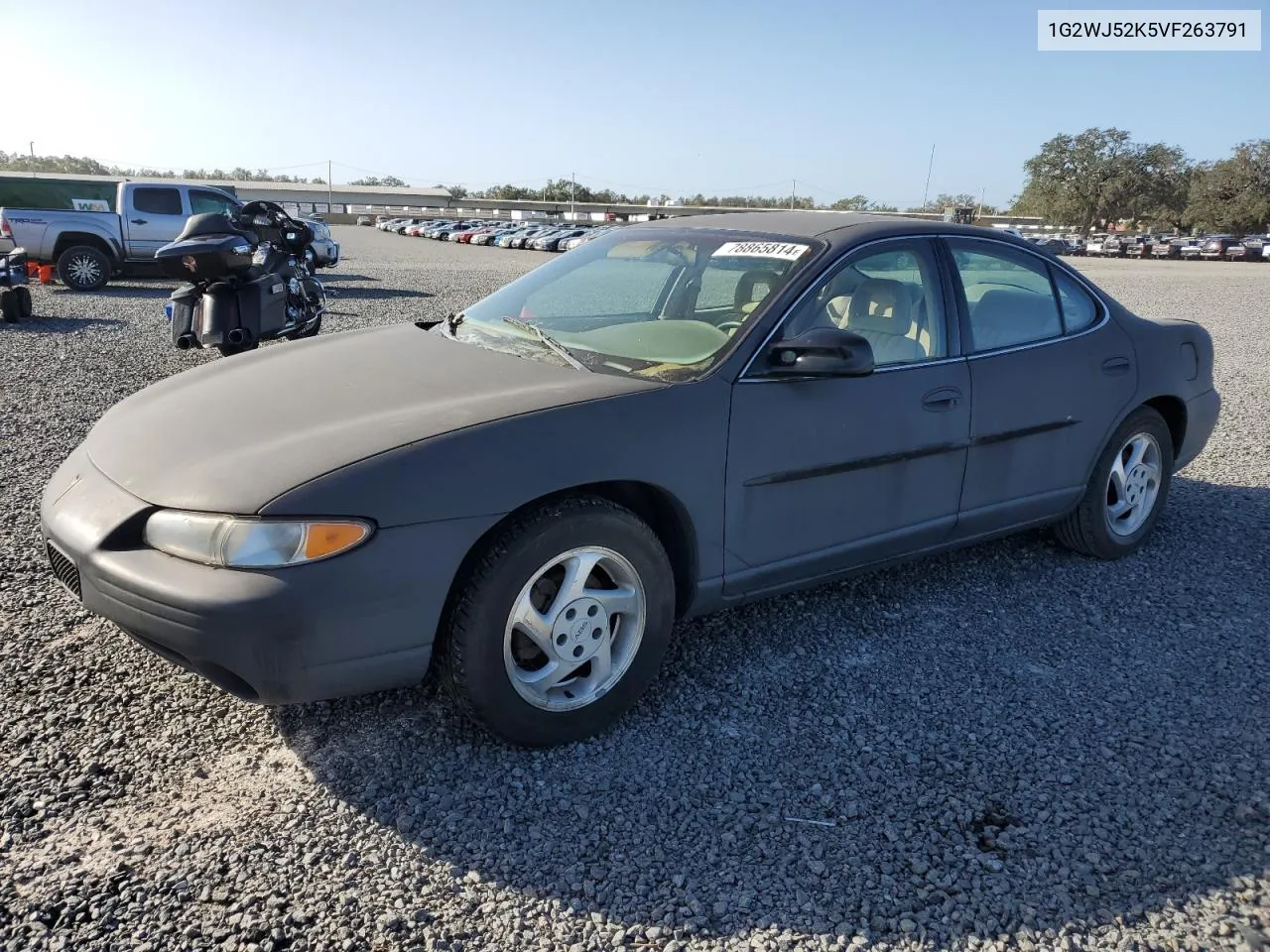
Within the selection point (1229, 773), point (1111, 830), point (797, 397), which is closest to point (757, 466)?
point (797, 397)

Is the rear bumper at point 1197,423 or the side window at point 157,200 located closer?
the rear bumper at point 1197,423

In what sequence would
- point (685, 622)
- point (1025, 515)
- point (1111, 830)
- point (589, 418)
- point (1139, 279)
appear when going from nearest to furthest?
1. point (1111, 830)
2. point (589, 418)
3. point (685, 622)
4. point (1025, 515)
5. point (1139, 279)

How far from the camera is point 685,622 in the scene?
3.74 metres

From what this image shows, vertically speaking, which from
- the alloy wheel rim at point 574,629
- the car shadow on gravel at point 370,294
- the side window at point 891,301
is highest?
the side window at point 891,301

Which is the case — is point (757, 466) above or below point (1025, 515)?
above

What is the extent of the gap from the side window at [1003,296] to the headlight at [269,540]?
2.53 m

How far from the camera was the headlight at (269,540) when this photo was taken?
2336 mm

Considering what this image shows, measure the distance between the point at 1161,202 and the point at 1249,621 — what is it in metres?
87.5

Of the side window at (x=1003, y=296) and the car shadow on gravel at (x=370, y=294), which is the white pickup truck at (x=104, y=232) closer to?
the car shadow on gravel at (x=370, y=294)

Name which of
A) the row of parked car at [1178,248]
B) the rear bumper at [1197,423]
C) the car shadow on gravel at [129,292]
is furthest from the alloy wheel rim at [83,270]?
the row of parked car at [1178,248]

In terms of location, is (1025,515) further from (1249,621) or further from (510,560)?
(510,560)

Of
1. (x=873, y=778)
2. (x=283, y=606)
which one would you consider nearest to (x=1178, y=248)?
(x=873, y=778)

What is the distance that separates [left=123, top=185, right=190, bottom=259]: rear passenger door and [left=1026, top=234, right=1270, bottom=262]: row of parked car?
44.6 metres

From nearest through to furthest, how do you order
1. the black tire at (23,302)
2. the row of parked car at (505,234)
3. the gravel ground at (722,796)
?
the gravel ground at (722,796), the black tire at (23,302), the row of parked car at (505,234)
